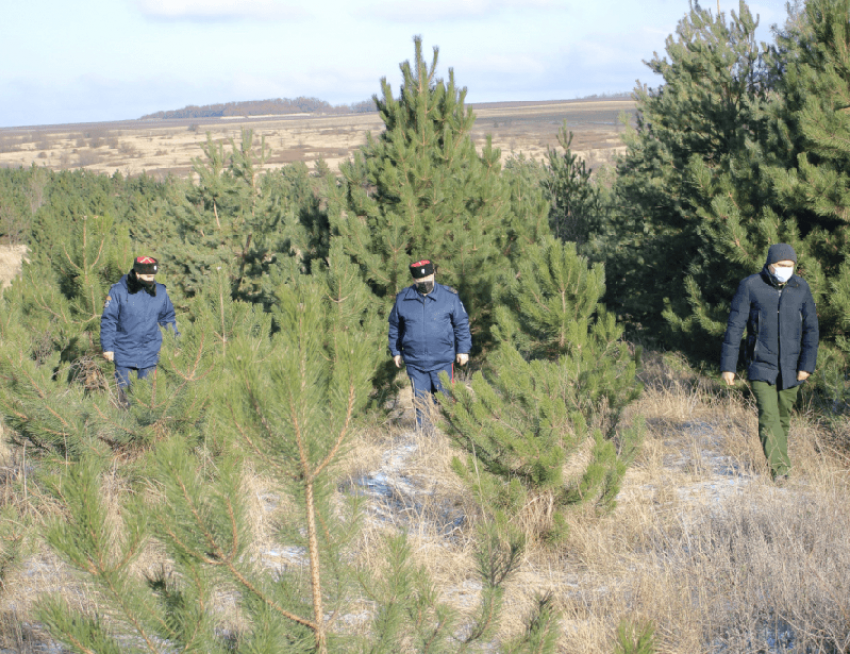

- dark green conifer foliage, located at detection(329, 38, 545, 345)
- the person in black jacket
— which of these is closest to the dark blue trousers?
dark green conifer foliage, located at detection(329, 38, 545, 345)

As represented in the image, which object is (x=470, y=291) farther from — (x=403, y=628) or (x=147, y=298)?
(x=403, y=628)

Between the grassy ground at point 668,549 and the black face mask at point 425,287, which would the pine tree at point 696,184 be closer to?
the grassy ground at point 668,549

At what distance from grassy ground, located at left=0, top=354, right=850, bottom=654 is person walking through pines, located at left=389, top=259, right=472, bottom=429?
718 millimetres

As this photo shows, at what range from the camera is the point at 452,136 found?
23.8ft

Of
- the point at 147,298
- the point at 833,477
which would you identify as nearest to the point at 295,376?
the point at 833,477

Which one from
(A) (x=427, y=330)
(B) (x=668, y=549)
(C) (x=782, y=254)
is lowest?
(B) (x=668, y=549)

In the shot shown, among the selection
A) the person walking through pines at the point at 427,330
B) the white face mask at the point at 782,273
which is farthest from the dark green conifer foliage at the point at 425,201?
the white face mask at the point at 782,273

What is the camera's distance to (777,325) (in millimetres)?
4223

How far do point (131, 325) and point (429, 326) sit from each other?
2.43 meters

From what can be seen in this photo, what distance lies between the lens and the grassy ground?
2.77m

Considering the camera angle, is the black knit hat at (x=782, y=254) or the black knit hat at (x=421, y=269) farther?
the black knit hat at (x=421, y=269)

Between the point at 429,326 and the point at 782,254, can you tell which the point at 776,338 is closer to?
the point at 782,254

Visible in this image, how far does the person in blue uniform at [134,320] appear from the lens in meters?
5.41

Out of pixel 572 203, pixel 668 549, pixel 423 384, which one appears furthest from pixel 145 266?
pixel 572 203
